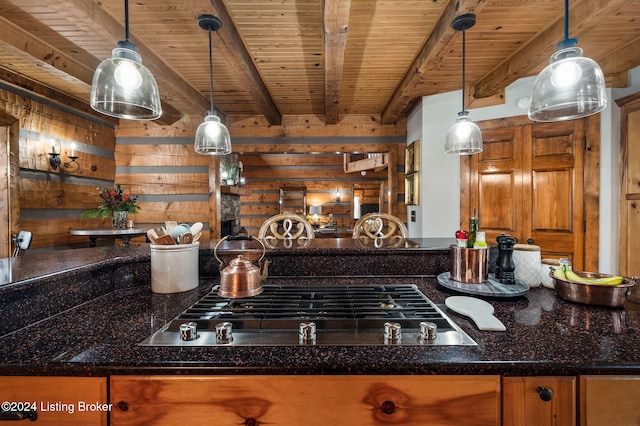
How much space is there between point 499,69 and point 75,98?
16.9ft

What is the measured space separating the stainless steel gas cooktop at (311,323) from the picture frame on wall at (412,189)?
9.70 ft

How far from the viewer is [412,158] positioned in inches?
162

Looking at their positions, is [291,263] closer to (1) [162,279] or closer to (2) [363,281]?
(2) [363,281]

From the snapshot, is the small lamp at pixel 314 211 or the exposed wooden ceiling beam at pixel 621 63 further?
the small lamp at pixel 314 211

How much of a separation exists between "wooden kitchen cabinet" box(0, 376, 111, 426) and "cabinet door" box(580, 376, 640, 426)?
118cm

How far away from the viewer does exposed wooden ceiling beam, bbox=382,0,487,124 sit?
192cm

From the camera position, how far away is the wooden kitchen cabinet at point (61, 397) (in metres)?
0.71

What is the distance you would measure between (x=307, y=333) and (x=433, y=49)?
253cm

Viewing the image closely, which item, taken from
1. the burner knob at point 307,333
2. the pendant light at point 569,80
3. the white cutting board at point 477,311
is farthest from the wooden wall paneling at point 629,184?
the burner knob at point 307,333

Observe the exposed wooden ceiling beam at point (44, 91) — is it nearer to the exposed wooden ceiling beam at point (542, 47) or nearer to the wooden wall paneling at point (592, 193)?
the exposed wooden ceiling beam at point (542, 47)

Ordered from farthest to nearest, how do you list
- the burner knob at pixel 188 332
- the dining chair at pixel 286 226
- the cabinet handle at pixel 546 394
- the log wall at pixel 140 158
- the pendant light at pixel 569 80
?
the log wall at pixel 140 158 → the dining chair at pixel 286 226 → the pendant light at pixel 569 80 → the burner knob at pixel 188 332 → the cabinet handle at pixel 546 394

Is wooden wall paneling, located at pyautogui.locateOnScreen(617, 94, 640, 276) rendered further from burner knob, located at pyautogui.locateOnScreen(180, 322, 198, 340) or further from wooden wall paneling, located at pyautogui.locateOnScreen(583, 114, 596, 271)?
burner knob, located at pyautogui.locateOnScreen(180, 322, 198, 340)

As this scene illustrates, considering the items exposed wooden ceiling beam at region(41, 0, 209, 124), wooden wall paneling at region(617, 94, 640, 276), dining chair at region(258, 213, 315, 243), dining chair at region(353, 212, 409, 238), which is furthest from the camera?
wooden wall paneling at region(617, 94, 640, 276)

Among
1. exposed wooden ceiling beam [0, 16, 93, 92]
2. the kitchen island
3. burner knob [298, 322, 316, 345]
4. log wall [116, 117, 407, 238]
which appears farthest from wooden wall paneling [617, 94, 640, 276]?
exposed wooden ceiling beam [0, 16, 93, 92]
